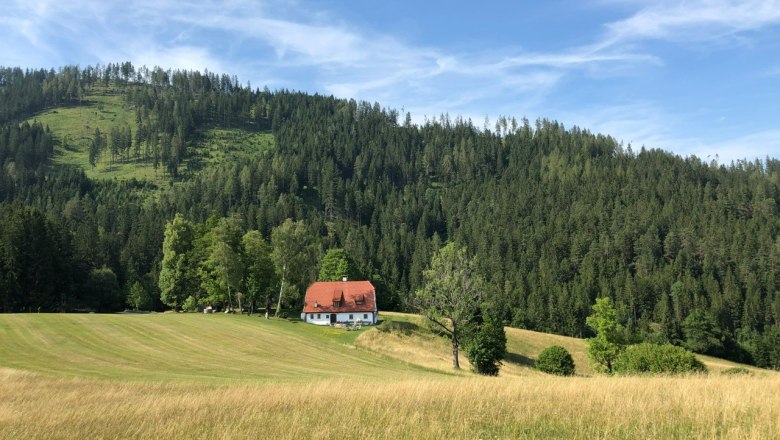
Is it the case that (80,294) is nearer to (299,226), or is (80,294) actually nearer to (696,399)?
(299,226)

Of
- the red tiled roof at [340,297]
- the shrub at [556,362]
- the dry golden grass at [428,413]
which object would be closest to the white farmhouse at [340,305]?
the red tiled roof at [340,297]

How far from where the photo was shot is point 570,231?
19162 centimetres

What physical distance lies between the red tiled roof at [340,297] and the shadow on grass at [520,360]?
22030mm

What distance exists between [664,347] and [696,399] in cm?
2765

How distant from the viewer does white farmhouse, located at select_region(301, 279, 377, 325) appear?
83.6 meters

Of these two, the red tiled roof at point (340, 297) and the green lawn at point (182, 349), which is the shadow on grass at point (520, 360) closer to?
the green lawn at point (182, 349)

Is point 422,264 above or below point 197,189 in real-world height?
below

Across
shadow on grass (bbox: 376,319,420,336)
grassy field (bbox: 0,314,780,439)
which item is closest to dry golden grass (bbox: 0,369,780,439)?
grassy field (bbox: 0,314,780,439)

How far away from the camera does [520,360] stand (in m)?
72.6

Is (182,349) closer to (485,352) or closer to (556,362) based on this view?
(485,352)

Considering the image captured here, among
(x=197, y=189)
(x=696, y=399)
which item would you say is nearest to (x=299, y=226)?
(x=696, y=399)

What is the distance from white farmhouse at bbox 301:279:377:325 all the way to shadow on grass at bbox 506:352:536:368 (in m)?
20.8

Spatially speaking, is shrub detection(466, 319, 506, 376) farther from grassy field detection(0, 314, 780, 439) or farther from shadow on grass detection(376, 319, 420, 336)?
grassy field detection(0, 314, 780, 439)

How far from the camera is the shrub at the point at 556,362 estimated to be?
2251 inches
